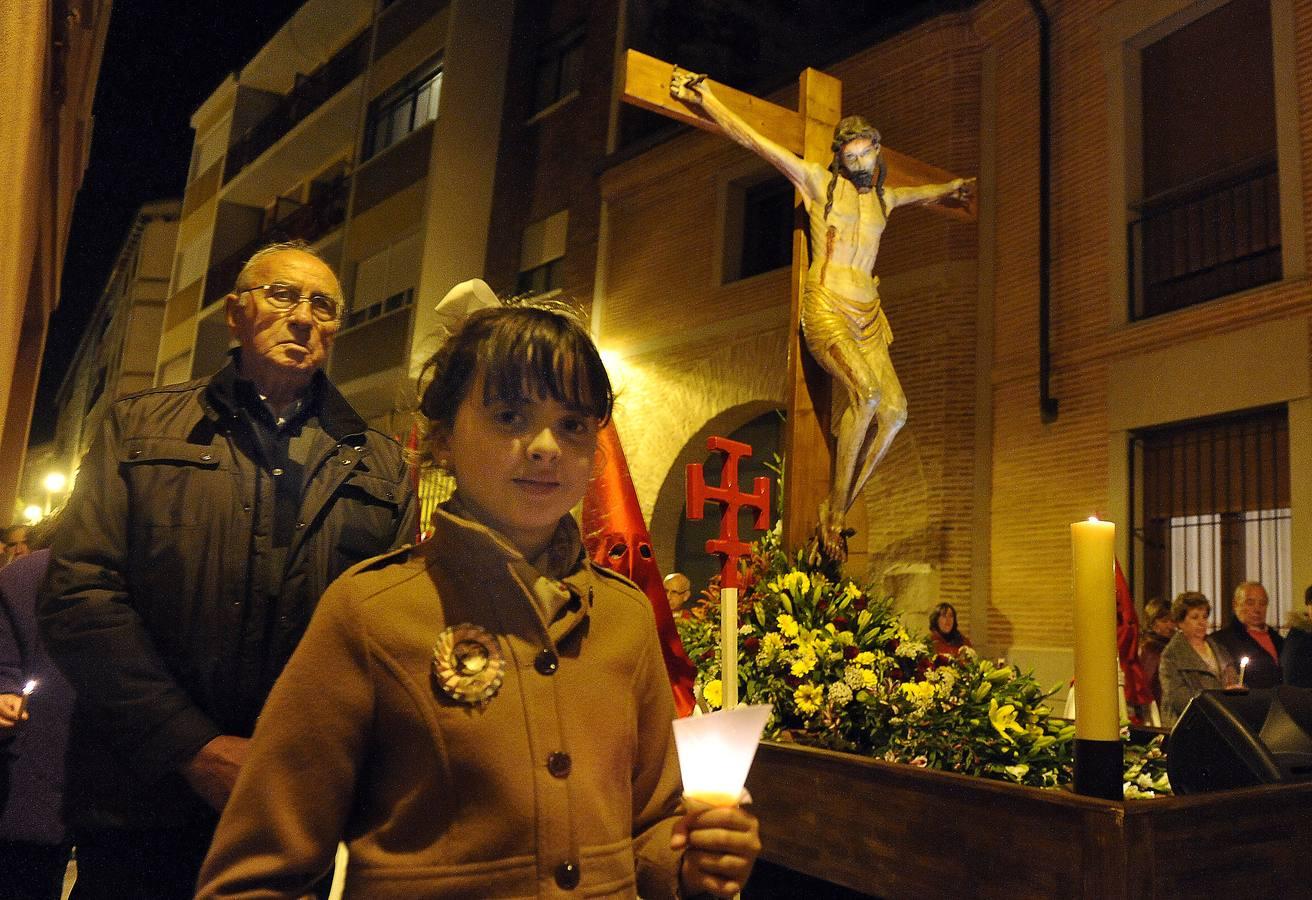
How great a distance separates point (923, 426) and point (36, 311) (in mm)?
6490

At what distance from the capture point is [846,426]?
4836 millimetres

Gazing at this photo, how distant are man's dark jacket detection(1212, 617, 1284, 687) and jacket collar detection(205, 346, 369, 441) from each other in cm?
494

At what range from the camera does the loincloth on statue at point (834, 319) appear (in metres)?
4.86

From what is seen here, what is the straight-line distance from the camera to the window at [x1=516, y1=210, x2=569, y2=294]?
1443 cm

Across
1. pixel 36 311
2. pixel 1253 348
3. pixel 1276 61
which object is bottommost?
pixel 36 311

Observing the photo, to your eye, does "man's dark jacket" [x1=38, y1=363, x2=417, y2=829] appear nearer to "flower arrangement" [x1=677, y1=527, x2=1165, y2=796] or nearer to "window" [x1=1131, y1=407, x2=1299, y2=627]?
"flower arrangement" [x1=677, y1=527, x2=1165, y2=796]

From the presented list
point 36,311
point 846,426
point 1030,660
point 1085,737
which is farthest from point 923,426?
point 1085,737

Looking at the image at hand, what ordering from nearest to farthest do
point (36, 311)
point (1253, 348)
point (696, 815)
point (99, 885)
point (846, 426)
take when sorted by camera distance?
point (696, 815), point (99, 885), point (846, 426), point (36, 311), point (1253, 348)

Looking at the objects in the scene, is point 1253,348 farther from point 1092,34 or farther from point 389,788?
point 389,788

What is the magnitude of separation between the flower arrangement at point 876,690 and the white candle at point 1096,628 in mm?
852

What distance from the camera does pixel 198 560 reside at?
1937 mm

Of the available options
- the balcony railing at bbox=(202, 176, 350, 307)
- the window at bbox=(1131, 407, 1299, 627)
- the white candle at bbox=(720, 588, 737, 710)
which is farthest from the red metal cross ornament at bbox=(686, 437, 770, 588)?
the balcony railing at bbox=(202, 176, 350, 307)

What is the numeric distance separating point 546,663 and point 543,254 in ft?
45.3

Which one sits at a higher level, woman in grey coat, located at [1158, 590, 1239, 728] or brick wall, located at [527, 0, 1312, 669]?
brick wall, located at [527, 0, 1312, 669]
